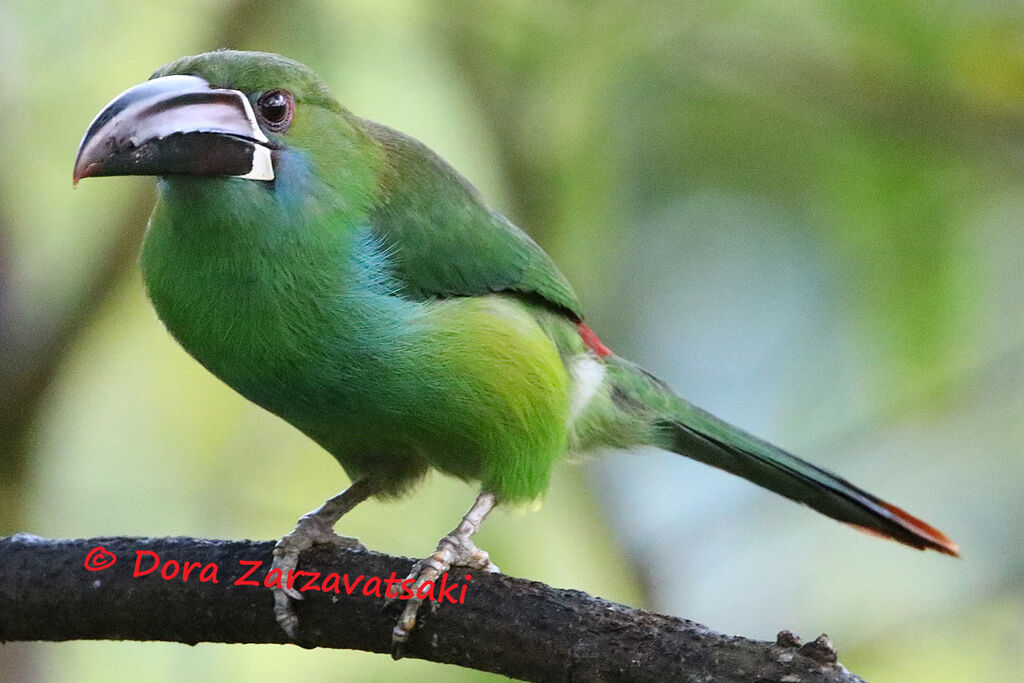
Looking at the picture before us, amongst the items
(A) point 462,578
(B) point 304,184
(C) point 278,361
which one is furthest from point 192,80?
(A) point 462,578

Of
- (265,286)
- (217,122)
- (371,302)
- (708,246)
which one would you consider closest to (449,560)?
(371,302)

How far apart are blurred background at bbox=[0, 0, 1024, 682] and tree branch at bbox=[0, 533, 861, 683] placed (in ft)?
4.34

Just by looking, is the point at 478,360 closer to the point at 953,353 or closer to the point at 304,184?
the point at 304,184

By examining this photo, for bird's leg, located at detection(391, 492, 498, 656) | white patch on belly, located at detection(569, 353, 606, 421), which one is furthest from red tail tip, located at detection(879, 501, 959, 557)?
bird's leg, located at detection(391, 492, 498, 656)

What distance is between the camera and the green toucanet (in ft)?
9.45

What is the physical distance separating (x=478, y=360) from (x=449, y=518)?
7.00 ft

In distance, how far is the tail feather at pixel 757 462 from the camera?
3760mm

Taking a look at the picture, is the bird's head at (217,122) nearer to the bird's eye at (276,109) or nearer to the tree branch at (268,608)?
the bird's eye at (276,109)

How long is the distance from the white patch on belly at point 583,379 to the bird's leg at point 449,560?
478 millimetres

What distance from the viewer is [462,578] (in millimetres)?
2914

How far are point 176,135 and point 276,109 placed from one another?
1.04ft

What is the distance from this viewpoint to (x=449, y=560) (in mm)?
3016

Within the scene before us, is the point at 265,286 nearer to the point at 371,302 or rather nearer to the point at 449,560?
the point at 371,302

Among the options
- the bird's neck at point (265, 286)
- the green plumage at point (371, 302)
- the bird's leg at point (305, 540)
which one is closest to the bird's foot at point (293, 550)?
the bird's leg at point (305, 540)
